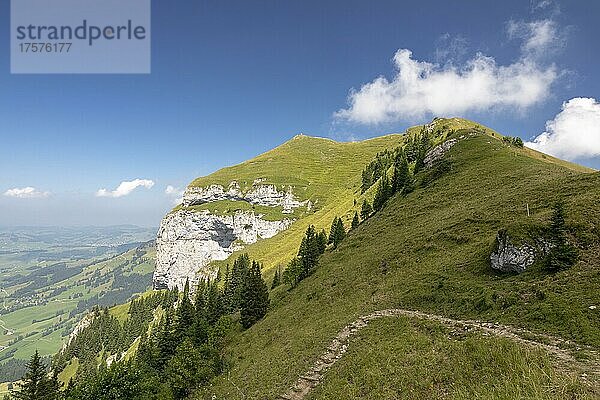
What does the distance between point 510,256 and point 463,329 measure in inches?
487

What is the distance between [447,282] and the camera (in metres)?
34.2

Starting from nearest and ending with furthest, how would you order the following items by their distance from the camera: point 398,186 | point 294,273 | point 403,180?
point 294,273 → point 403,180 → point 398,186

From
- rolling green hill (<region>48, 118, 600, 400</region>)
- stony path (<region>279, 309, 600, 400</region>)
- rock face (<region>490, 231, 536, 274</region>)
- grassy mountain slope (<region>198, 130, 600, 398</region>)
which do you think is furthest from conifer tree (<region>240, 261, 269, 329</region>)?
rock face (<region>490, 231, 536, 274</region>)

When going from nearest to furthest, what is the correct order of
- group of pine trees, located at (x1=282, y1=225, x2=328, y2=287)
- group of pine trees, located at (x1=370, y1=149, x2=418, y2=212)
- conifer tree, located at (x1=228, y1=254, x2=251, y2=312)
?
group of pine trees, located at (x1=282, y1=225, x2=328, y2=287) → conifer tree, located at (x1=228, y1=254, x2=251, y2=312) → group of pine trees, located at (x1=370, y1=149, x2=418, y2=212)

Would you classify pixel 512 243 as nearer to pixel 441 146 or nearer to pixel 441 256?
pixel 441 256

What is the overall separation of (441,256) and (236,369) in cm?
2979

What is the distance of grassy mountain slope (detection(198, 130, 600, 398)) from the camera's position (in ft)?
73.9

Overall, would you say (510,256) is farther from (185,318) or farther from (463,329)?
(185,318)

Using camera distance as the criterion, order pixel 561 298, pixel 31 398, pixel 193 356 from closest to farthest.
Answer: pixel 561 298 → pixel 193 356 → pixel 31 398

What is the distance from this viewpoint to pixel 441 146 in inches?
4122

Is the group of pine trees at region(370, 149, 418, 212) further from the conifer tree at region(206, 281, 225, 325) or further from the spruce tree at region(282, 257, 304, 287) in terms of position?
the conifer tree at region(206, 281, 225, 325)

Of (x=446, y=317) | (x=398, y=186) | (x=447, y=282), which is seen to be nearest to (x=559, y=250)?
(x=447, y=282)

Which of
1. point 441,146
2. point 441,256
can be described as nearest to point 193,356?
point 441,256

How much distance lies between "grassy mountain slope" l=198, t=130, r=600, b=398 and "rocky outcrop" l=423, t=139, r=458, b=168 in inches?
835
